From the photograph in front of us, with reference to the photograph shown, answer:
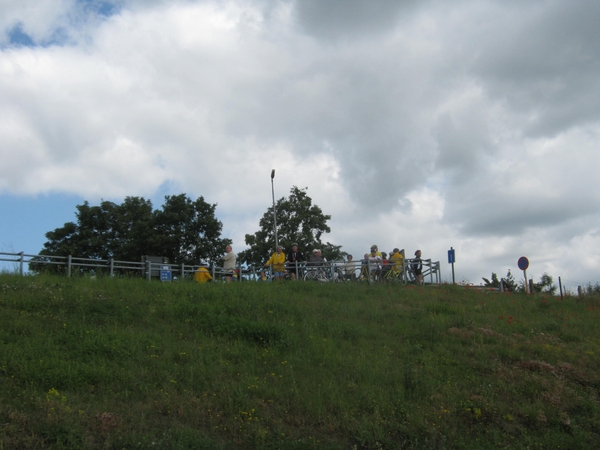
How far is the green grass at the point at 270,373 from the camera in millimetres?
9445

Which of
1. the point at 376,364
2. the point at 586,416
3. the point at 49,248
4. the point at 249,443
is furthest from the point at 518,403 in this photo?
the point at 49,248

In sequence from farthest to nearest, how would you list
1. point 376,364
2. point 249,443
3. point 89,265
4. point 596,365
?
point 89,265
point 596,365
point 376,364
point 249,443

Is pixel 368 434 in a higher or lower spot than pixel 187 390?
lower

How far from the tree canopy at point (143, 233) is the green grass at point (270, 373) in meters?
27.8

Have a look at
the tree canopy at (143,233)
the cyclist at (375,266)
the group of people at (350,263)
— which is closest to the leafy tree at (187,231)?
the tree canopy at (143,233)

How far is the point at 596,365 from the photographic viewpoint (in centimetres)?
1430

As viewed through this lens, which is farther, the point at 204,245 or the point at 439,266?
the point at 204,245

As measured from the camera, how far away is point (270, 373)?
465 inches

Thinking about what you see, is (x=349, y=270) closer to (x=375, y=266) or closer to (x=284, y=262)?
(x=375, y=266)

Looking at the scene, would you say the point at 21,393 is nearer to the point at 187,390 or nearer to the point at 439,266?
the point at 187,390

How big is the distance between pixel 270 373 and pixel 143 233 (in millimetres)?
35106

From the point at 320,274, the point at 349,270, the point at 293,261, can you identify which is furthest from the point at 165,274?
the point at 349,270

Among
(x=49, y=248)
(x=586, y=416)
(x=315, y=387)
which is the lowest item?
(x=586, y=416)

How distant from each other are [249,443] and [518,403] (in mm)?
5592
